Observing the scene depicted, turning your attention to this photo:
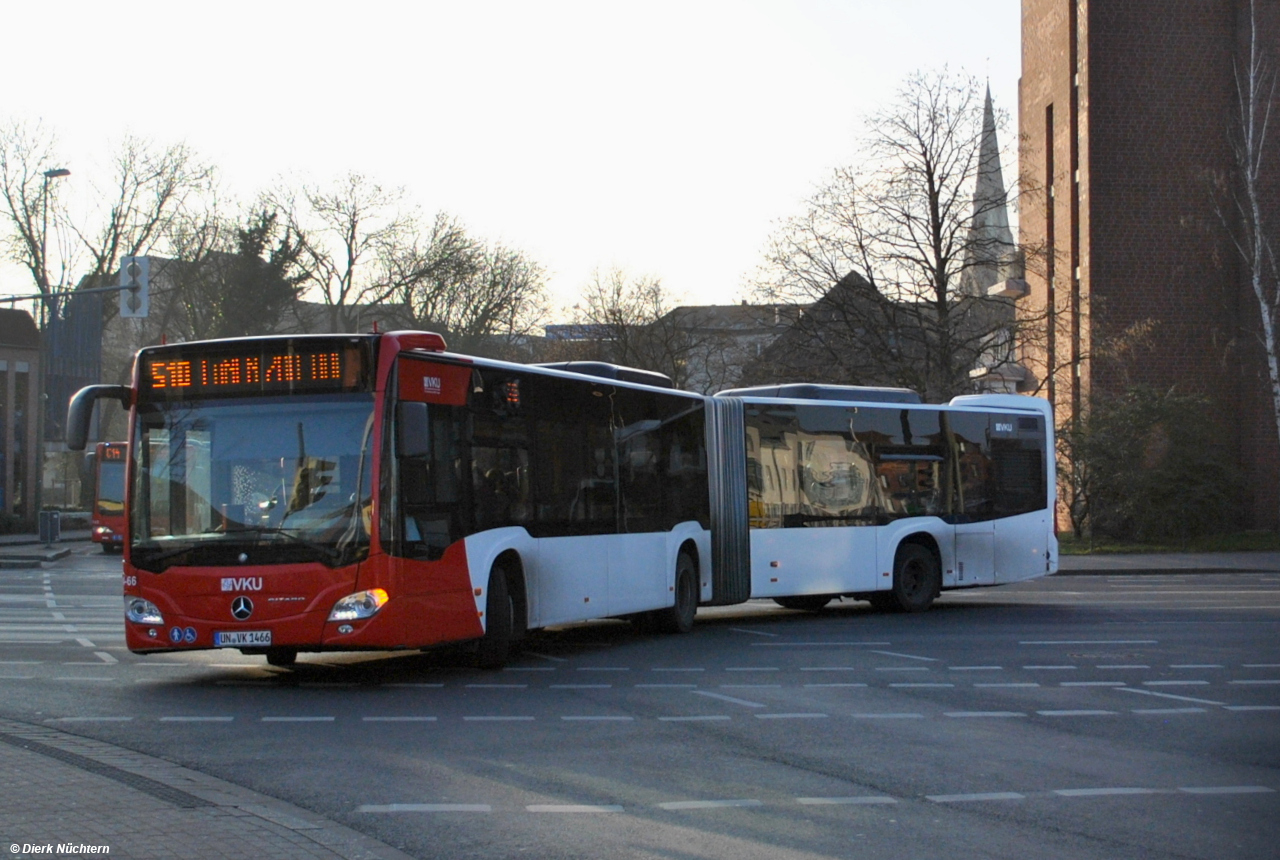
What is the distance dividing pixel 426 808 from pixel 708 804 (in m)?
1.42

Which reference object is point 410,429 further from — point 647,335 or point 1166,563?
point 647,335

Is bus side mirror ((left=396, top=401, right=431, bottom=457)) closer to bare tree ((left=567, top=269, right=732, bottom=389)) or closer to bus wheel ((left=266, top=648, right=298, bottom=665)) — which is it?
bus wheel ((left=266, top=648, right=298, bottom=665))

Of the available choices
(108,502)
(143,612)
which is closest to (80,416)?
(143,612)

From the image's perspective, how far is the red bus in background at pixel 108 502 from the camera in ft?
143

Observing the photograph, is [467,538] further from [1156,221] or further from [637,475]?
[1156,221]

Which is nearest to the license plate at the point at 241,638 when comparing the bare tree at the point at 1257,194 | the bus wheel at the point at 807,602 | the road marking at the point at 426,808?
the road marking at the point at 426,808

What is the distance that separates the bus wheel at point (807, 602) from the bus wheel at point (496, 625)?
853cm

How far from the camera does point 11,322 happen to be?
2402 inches

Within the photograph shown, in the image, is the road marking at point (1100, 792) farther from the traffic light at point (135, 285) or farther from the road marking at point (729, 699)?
the traffic light at point (135, 285)

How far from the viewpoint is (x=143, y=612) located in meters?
12.7

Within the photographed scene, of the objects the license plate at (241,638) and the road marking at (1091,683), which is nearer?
the license plate at (241,638)

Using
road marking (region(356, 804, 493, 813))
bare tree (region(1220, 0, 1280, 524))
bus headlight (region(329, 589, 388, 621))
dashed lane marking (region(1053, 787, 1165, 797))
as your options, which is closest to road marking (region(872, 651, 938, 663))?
bus headlight (region(329, 589, 388, 621))

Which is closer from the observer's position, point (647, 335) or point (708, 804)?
point (708, 804)

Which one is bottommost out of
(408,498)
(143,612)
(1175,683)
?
(1175,683)
